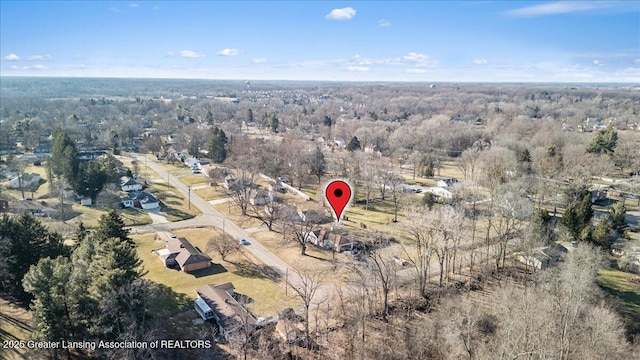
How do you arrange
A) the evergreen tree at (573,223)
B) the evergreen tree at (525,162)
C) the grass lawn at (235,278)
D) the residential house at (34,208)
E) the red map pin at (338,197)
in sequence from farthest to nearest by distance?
the evergreen tree at (525,162) → the residential house at (34,208) → the evergreen tree at (573,223) → the grass lawn at (235,278) → the red map pin at (338,197)

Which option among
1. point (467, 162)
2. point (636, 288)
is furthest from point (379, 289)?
point (467, 162)

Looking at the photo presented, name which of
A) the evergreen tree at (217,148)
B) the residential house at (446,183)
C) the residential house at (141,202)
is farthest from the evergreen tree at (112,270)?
the evergreen tree at (217,148)

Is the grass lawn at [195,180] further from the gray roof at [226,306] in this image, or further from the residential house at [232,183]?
the gray roof at [226,306]

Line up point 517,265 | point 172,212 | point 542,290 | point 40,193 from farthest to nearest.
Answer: point 40,193, point 172,212, point 517,265, point 542,290

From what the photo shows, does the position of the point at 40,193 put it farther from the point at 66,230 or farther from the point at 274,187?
the point at 274,187

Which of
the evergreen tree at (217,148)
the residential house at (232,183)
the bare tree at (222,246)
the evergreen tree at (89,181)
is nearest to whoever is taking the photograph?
the bare tree at (222,246)

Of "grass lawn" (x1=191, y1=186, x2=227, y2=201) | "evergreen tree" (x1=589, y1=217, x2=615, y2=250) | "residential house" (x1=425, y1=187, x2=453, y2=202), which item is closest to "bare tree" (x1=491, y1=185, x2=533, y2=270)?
"evergreen tree" (x1=589, y1=217, x2=615, y2=250)

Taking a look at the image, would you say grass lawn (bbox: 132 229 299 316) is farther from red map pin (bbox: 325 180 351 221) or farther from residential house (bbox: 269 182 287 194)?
residential house (bbox: 269 182 287 194)

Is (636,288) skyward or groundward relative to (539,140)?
groundward
